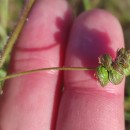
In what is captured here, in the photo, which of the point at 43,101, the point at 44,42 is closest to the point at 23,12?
→ the point at 44,42

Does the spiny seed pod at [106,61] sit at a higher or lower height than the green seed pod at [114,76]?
higher

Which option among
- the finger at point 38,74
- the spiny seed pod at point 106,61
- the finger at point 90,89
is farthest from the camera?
the finger at point 38,74

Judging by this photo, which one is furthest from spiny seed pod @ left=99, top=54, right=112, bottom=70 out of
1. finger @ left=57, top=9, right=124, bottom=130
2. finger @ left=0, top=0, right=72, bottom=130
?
finger @ left=0, top=0, right=72, bottom=130

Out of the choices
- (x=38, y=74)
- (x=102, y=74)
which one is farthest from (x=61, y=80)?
(x=102, y=74)

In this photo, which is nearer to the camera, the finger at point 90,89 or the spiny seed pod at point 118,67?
the spiny seed pod at point 118,67

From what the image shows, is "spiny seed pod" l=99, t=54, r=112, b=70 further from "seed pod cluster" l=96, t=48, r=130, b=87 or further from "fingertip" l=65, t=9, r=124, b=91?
"fingertip" l=65, t=9, r=124, b=91

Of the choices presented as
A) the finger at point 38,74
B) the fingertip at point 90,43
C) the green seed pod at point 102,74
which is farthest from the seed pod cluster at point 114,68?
the finger at point 38,74

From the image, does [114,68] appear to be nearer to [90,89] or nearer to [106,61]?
[106,61]

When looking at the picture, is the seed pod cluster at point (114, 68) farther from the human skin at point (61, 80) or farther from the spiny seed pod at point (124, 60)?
the human skin at point (61, 80)

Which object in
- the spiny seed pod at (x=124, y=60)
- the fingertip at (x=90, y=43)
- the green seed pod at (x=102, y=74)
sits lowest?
the green seed pod at (x=102, y=74)
